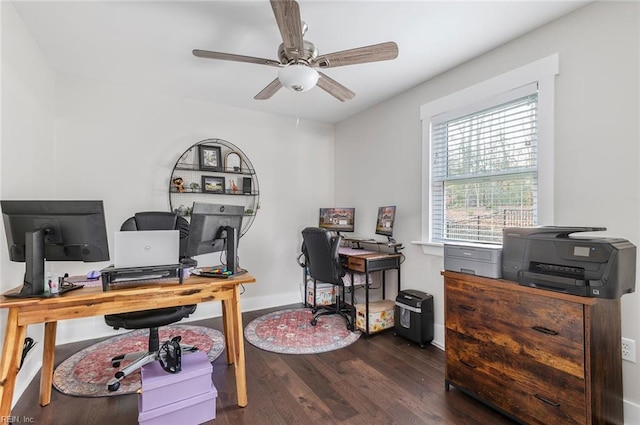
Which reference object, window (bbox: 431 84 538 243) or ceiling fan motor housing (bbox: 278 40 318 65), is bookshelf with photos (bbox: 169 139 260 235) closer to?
ceiling fan motor housing (bbox: 278 40 318 65)

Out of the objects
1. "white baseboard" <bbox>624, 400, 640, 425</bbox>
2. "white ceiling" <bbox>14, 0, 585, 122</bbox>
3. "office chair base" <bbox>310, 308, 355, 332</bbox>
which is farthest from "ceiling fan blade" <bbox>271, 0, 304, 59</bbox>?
"white baseboard" <bbox>624, 400, 640, 425</bbox>

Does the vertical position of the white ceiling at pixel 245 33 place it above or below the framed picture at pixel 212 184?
above

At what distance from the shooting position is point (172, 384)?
5.56 ft

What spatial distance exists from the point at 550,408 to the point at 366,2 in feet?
8.35

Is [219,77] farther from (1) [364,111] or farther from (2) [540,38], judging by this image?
(2) [540,38]

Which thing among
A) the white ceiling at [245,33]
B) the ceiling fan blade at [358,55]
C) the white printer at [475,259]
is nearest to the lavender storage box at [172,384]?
the white printer at [475,259]

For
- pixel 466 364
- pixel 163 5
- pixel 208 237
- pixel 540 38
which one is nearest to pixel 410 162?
pixel 540 38


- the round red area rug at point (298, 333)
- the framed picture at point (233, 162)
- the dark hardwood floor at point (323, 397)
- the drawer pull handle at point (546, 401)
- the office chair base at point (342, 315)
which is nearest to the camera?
the drawer pull handle at point (546, 401)

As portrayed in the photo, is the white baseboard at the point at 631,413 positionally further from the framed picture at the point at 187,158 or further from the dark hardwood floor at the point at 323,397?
the framed picture at the point at 187,158

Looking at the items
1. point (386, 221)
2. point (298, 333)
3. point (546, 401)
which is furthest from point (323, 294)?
point (546, 401)

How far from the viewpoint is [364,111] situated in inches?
153

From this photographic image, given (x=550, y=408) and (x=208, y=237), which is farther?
(x=208, y=237)

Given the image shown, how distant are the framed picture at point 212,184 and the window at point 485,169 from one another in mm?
2414

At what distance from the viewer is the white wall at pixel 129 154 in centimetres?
212
